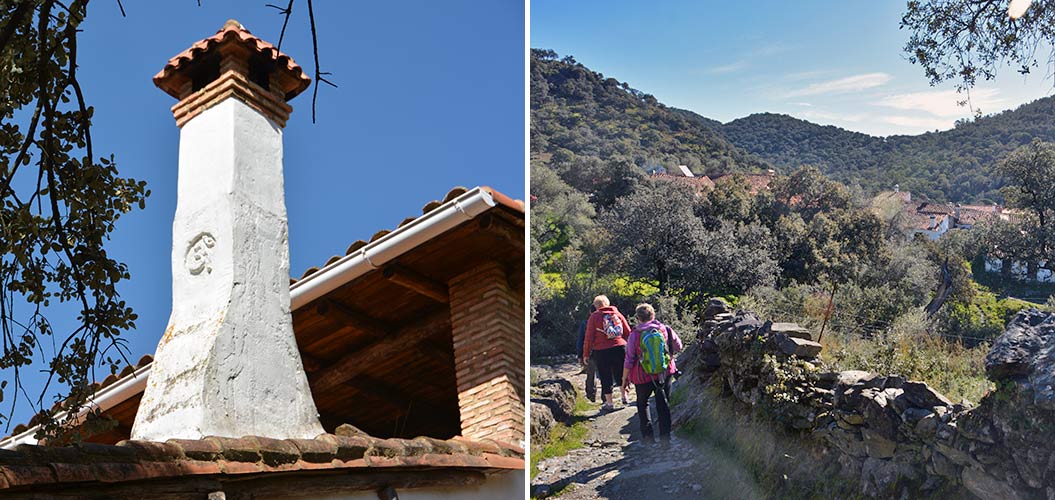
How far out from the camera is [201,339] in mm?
4754

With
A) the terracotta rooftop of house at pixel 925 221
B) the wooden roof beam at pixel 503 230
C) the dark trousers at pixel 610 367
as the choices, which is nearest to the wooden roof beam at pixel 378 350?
the wooden roof beam at pixel 503 230

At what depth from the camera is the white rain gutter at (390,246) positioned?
17.3 ft

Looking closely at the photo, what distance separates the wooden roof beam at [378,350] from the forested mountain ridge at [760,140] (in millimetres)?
1681

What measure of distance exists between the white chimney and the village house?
0.01 m

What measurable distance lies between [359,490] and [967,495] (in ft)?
10.4

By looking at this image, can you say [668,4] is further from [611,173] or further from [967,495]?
[967,495]

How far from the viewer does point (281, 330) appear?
509cm

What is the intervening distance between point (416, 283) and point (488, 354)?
24.7 inches

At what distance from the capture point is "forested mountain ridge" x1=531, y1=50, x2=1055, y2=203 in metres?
5.62

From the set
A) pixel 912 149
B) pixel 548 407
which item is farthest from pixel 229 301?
pixel 912 149

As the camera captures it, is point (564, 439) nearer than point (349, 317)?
No

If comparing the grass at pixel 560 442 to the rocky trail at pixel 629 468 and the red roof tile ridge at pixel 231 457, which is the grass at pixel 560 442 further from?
the red roof tile ridge at pixel 231 457

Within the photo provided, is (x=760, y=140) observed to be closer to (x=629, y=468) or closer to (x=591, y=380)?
(x=591, y=380)

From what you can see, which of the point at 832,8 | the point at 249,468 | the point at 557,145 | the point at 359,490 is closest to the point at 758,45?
the point at 832,8
